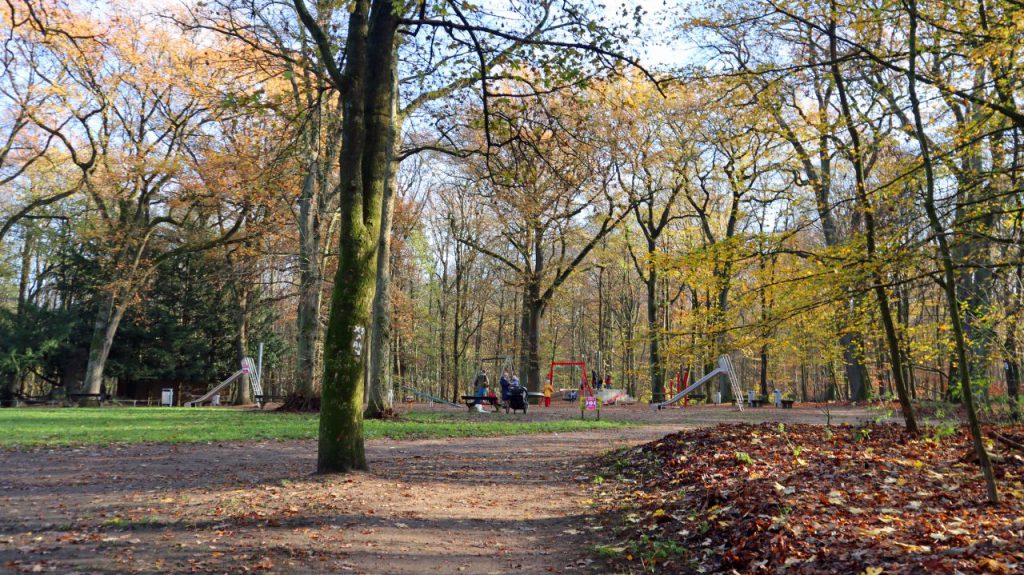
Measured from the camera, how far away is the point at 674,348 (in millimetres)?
9852

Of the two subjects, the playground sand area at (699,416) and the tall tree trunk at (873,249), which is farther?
the playground sand area at (699,416)

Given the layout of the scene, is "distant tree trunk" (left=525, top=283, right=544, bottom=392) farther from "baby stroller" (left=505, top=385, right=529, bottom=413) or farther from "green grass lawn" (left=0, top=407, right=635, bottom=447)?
"green grass lawn" (left=0, top=407, right=635, bottom=447)

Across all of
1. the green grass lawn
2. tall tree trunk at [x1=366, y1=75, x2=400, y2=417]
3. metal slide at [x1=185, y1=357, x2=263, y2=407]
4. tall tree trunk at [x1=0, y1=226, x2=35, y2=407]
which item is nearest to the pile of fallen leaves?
the green grass lawn

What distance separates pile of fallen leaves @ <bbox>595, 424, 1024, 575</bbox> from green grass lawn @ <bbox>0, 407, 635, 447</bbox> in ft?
20.9

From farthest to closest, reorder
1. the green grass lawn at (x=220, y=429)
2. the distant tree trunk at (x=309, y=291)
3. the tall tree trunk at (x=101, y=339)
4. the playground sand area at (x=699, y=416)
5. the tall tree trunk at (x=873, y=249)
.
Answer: the tall tree trunk at (x=101, y=339), the distant tree trunk at (x=309, y=291), the playground sand area at (x=699, y=416), the green grass lawn at (x=220, y=429), the tall tree trunk at (x=873, y=249)

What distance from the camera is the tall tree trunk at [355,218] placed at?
23.7 feet

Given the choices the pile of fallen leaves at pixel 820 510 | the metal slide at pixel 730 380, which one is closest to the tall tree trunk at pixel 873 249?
the pile of fallen leaves at pixel 820 510

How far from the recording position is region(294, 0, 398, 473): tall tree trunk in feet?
23.7

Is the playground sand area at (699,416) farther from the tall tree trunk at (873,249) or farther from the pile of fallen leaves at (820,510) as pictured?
the pile of fallen leaves at (820,510)

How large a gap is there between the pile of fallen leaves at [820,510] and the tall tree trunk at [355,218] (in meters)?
2.97

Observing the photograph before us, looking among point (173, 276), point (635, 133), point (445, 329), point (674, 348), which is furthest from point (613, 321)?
point (674, 348)

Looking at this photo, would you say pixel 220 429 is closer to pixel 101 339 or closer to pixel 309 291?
pixel 309 291

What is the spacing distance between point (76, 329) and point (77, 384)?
9.21ft

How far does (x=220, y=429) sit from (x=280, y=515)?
28.0 ft
